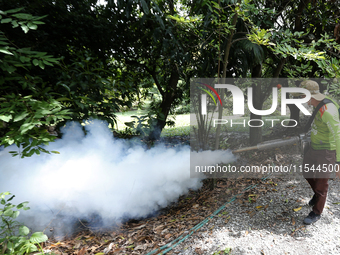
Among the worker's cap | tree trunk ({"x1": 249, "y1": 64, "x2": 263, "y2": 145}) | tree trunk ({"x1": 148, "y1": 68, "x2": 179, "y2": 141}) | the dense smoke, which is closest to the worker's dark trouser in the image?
the worker's cap

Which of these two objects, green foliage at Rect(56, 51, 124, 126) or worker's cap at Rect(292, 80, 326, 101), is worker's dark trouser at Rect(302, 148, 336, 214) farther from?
green foliage at Rect(56, 51, 124, 126)

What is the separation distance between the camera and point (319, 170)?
2336mm

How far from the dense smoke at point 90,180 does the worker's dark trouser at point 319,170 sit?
1.64 metres

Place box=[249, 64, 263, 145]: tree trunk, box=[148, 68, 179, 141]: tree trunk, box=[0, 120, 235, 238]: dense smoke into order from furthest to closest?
box=[148, 68, 179, 141]: tree trunk
box=[249, 64, 263, 145]: tree trunk
box=[0, 120, 235, 238]: dense smoke

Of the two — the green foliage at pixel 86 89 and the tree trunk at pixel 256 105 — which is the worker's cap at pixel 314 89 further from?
the green foliage at pixel 86 89

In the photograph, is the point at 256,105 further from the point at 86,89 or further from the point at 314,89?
the point at 86,89

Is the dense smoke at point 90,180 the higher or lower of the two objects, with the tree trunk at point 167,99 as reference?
lower

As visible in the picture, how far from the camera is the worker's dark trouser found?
2312mm

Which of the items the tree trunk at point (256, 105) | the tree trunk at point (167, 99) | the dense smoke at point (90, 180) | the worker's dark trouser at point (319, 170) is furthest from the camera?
the tree trunk at point (167, 99)

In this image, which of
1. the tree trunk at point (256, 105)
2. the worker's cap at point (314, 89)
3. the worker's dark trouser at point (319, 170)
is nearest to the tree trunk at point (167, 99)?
the tree trunk at point (256, 105)

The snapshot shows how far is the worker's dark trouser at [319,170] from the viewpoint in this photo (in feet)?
7.59

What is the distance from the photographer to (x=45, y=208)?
8.09 feet

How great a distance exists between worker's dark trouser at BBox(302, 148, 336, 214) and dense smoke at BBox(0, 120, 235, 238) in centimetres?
164

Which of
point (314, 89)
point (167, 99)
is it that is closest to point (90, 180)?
point (167, 99)
